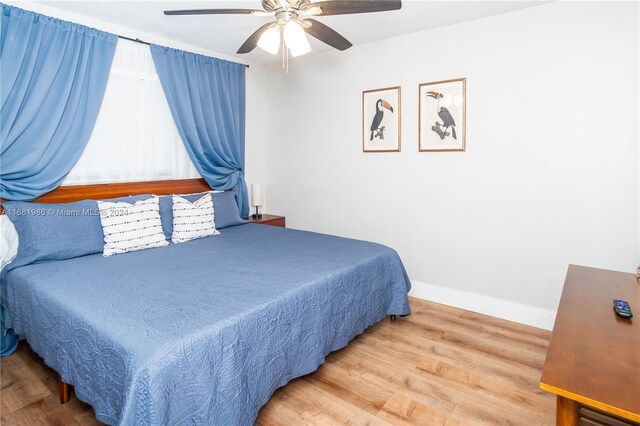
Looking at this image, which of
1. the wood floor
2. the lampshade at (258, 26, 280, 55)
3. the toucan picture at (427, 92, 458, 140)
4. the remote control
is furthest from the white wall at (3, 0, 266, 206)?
the remote control

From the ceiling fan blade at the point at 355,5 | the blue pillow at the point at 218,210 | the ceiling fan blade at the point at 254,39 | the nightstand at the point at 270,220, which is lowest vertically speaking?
the nightstand at the point at 270,220

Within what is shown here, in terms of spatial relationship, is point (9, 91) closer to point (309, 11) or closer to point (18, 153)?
point (18, 153)

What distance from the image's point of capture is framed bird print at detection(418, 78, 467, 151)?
3156 mm

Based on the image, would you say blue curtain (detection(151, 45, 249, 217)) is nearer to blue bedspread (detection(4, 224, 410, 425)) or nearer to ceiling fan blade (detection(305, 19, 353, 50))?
blue bedspread (detection(4, 224, 410, 425))

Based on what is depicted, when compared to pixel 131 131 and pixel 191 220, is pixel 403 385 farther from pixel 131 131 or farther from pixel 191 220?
pixel 131 131

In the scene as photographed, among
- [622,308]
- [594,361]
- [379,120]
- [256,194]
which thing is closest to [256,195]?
[256,194]

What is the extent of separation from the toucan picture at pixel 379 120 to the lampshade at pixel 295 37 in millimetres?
1439

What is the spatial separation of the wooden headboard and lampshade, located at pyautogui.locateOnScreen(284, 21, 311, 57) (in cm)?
193

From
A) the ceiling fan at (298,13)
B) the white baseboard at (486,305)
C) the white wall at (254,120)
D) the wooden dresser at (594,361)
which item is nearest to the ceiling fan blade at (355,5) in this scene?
the ceiling fan at (298,13)

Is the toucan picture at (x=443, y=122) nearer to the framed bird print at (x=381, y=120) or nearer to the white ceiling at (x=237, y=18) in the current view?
the framed bird print at (x=381, y=120)

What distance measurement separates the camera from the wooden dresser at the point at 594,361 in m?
1.02

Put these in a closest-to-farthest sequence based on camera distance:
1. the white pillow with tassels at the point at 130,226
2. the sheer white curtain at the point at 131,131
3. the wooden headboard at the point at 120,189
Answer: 1. the white pillow with tassels at the point at 130,226
2. the wooden headboard at the point at 120,189
3. the sheer white curtain at the point at 131,131

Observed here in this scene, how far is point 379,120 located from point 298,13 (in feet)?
5.72

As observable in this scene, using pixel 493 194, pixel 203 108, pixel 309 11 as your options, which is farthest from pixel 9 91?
pixel 493 194
